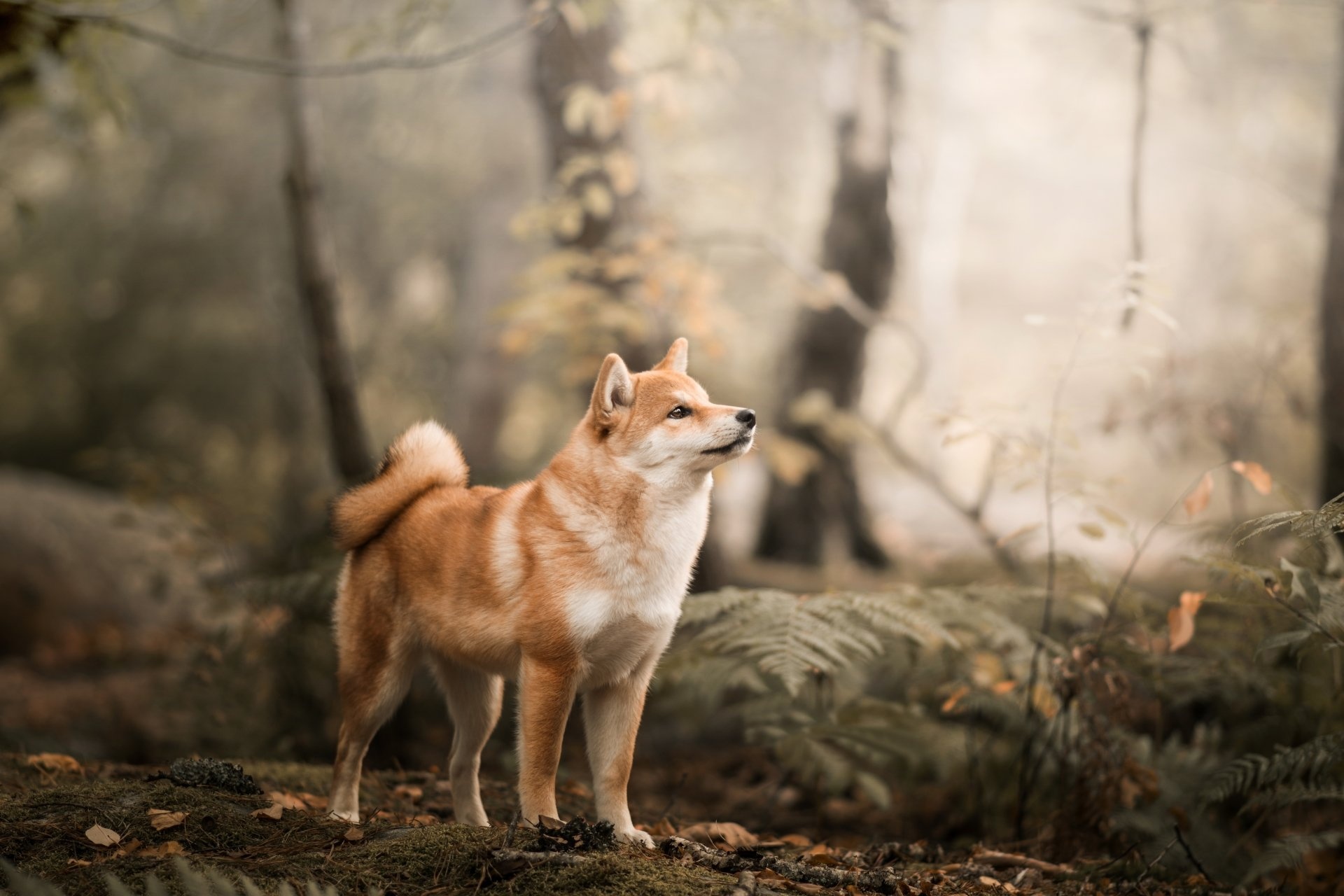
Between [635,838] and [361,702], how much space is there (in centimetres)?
126

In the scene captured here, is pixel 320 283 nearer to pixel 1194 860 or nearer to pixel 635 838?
pixel 635 838

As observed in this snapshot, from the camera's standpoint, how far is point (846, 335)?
10.1 m

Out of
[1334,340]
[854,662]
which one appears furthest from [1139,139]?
[854,662]

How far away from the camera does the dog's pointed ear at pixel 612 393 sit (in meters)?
3.70

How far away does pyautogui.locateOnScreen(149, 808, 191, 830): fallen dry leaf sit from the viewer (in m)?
3.22

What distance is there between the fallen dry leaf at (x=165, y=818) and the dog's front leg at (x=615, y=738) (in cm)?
144

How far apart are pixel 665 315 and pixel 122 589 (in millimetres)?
7523

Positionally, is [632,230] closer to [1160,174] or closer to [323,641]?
[323,641]

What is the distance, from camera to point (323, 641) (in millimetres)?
6309

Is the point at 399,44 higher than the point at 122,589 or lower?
higher

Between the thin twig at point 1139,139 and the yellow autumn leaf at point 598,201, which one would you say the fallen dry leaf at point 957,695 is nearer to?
the thin twig at point 1139,139

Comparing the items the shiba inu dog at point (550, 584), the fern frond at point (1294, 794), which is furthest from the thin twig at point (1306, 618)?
the shiba inu dog at point (550, 584)

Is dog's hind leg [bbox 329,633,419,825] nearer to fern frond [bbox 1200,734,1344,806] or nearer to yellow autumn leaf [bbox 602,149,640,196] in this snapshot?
fern frond [bbox 1200,734,1344,806]

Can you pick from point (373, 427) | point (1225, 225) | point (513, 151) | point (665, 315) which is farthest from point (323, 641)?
point (1225, 225)
